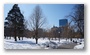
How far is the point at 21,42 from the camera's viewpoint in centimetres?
364

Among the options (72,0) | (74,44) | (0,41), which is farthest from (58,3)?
(0,41)

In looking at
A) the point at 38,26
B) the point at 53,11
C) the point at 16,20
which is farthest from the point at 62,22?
the point at 16,20

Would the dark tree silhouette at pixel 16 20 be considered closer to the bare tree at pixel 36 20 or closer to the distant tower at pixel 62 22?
the bare tree at pixel 36 20

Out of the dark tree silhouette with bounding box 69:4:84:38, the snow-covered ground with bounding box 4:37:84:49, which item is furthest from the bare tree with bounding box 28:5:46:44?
the dark tree silhouette with bounding box 69:4:84:38

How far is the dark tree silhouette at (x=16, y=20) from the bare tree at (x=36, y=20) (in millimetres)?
140

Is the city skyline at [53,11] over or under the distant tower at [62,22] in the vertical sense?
over

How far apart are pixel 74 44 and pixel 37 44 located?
552 millimetres

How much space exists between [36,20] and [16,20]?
299 mm

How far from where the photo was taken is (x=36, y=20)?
365 centimetres

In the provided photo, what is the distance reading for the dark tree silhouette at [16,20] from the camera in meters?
3.62

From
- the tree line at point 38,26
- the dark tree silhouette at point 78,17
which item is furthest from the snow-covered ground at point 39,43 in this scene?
the dark tree silhouette at point 78,17

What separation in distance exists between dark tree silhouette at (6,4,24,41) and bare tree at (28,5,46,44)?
0.46 ft

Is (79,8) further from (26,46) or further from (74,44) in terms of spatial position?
(26,46)

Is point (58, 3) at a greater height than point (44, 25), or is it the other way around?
point (58, 3)
